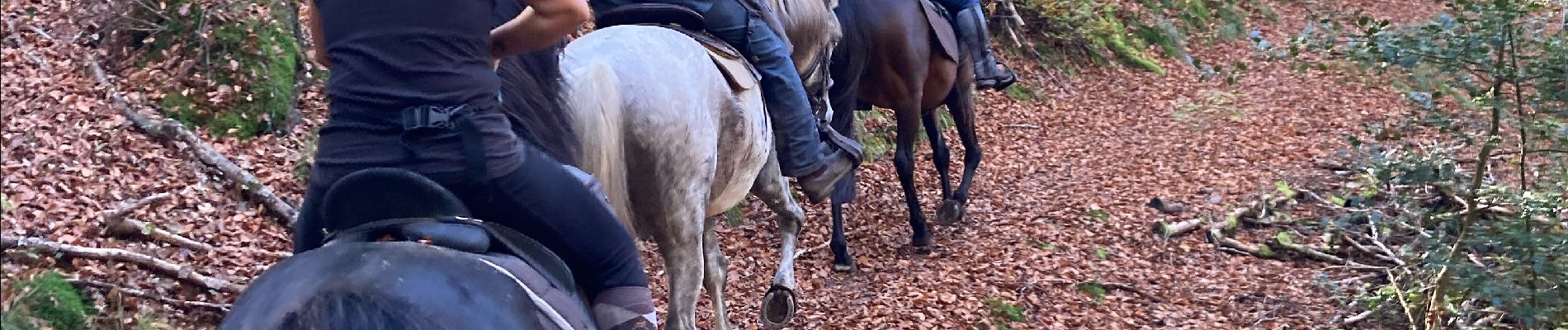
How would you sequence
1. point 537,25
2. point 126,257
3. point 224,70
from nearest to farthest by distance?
1. point 537,25
2. point 126,257
3. point 224,70

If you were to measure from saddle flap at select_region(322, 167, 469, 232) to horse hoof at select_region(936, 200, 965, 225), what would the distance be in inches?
207

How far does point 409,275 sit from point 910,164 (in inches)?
204

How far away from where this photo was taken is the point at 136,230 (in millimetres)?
3924

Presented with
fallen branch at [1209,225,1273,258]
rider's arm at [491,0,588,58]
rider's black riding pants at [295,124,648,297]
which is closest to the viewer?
rider's black riding pants at [295,124,648,297]

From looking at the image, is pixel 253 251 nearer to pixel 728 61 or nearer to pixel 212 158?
pixel 212 158

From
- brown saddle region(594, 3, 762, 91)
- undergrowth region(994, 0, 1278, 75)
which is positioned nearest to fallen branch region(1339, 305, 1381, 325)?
brown saddle region(594, 3, 762, 91)

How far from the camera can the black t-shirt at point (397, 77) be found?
6.30ft

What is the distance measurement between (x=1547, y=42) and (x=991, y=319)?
269cm

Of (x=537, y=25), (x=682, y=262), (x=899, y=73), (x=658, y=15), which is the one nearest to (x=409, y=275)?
(x=537, y=25)

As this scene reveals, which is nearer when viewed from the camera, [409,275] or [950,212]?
[409,275]

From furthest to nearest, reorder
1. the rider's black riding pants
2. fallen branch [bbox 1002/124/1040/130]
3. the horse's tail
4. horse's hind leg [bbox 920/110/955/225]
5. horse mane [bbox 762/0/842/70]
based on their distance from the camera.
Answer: fallen branch [bbox 1002/124/1040/130] < horse's hind leg [bbox 920/110/955/225] < horse mane [bbox 762/0/842/70] < the horse's tail < the rider's black riding pants

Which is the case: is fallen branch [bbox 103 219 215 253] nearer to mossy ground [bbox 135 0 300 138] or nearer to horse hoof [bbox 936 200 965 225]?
mossy ground [bbox 135 0 300 138]

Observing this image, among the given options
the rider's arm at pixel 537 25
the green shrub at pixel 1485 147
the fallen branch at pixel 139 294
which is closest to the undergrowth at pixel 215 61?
the fallen branch at pixel 139 294

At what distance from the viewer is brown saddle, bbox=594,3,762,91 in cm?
370
